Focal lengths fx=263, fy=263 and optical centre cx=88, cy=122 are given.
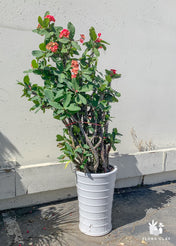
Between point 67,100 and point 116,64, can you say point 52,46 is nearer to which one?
point 67,100

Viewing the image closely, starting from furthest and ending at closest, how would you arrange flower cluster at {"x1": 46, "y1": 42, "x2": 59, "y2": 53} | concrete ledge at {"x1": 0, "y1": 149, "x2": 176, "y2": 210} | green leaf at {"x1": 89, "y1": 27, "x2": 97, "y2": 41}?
concrete ledge at {"x1": 0, "y1": 149, "x2": 176, "y2": 210}
green leaf at {"x1": 89, "y1": 27, "x2": 97, "y2": 41}
flower cluster at {"x1": 46, "y1": 42, "x2": 59, "y2": 53}

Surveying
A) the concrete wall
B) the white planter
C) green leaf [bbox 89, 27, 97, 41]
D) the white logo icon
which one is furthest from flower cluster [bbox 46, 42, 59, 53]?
the white logo icon

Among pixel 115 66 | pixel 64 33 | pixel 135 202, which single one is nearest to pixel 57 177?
pixel 135 202

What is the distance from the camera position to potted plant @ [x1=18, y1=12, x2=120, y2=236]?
2475 mm

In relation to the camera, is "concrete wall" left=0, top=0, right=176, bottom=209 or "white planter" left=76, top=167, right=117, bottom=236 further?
"concrete wall" left=0, top=0, right=176, bottom=209

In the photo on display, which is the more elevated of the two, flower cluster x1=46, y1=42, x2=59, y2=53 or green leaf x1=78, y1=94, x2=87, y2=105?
flower cluster x1=46, y1=42, x2=59, y2=53

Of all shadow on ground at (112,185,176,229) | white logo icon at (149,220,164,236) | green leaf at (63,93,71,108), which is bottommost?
shadow on ground at (112,185,176,229)

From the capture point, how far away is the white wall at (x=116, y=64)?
321cm

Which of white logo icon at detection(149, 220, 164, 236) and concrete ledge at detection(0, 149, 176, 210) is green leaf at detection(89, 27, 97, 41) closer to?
concrete ledge at detection(0, 149, 176, 210)

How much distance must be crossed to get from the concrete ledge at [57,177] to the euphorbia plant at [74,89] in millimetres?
729

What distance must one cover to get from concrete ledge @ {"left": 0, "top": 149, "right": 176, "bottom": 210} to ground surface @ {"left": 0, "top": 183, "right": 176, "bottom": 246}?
0.46 ft

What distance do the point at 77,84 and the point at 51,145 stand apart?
135 centimetres

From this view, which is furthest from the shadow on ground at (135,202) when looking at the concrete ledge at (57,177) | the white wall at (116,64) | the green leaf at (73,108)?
the green leaf at (73,108)

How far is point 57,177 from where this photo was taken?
356 cm
